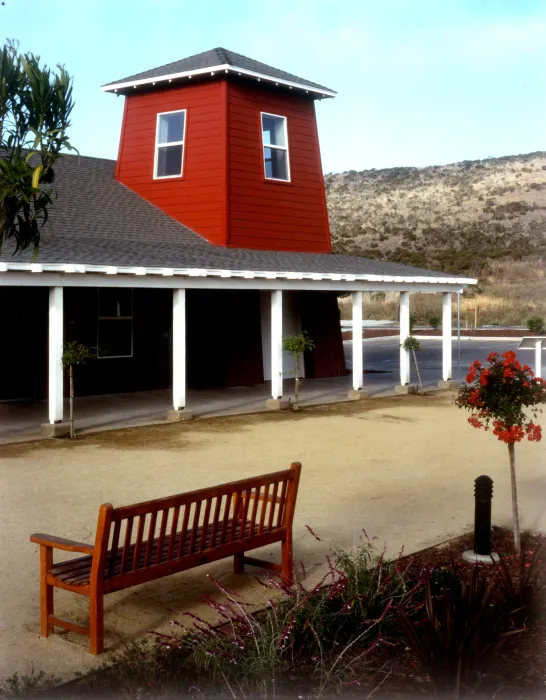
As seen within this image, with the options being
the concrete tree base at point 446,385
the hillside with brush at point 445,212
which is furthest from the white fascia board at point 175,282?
the hillside with brush at point 445,212

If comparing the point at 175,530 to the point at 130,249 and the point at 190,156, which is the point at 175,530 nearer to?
the point at 130,249

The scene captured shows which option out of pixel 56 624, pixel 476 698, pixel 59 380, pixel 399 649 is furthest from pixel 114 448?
pixel 476 698

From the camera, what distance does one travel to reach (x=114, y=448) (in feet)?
39.6

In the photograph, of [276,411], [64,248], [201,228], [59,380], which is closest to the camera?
[59,380]

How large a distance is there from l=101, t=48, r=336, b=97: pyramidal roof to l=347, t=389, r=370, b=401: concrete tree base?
7.12 metres

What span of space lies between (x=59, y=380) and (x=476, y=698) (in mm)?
9826

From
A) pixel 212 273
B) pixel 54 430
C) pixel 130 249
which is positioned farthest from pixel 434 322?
pixel 54 430

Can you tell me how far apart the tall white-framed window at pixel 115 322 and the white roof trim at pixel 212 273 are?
3875mm

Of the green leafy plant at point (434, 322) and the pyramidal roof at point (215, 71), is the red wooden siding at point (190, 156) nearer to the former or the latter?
the pyramidal roof at point (215, 71)

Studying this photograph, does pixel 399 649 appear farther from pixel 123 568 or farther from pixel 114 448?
pixel 114 448

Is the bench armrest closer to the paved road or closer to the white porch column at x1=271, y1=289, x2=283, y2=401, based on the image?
the white porch column at x1=271, y1=289, x2=283, y2=401

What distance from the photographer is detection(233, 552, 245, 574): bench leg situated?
21.4ft

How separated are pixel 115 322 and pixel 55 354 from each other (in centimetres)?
539

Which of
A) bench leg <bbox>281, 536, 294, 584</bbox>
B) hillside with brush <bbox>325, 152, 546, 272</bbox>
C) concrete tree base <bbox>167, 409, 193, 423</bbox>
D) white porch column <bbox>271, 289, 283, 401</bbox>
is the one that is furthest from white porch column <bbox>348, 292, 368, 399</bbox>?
hillside with brush <bbox>325, 152, 546, 272</bbox>
